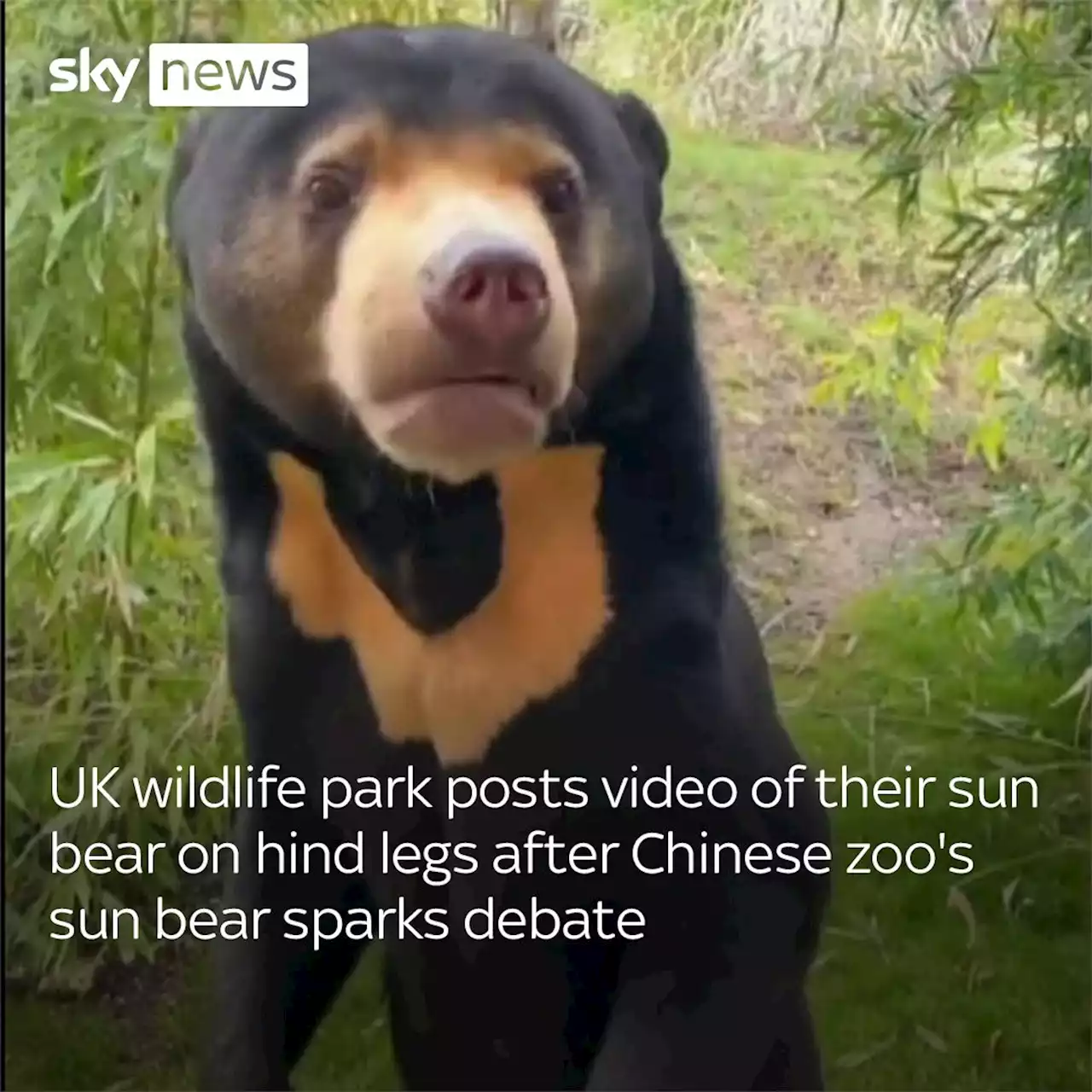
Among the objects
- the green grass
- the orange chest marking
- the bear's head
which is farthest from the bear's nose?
the green grass

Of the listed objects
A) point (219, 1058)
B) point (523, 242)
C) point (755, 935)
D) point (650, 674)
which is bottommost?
point (219, 1058)

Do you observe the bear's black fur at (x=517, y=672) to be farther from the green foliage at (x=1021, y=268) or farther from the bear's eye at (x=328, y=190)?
the green foliage at (x=1021, y=268)

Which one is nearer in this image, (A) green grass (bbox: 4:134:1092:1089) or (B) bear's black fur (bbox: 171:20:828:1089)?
(B) bear's black fur (bbox: 171:20:828:1089)

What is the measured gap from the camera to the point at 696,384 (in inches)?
40.6

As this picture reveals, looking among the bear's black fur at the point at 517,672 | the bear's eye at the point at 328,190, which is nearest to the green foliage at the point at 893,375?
A: the bear's black fur at the point at 517,672

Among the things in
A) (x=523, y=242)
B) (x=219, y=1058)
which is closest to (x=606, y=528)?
(x=523, y=242)

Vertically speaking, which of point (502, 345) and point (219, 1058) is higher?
point (502, 345)

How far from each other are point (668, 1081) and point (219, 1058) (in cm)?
29

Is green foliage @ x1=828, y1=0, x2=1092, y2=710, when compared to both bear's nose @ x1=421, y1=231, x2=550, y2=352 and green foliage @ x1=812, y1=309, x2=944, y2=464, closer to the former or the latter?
green foliage @ x1=812, y1=309, x2=944, y2=464

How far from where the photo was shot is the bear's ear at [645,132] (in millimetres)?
1003

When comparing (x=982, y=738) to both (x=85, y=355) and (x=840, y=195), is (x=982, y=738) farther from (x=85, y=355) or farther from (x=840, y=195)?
(x=85, y=355)

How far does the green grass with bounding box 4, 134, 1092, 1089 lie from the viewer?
1.09 metres

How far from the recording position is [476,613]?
1032 mm

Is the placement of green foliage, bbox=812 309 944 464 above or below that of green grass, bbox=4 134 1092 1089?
above
